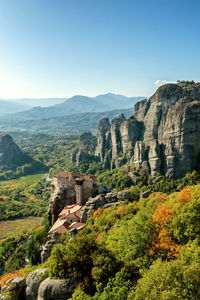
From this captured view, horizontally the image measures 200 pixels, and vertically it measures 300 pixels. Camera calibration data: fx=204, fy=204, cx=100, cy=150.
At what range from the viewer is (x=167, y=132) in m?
78.6

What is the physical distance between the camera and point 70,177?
50.1 metres

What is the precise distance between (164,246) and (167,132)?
65788 mm

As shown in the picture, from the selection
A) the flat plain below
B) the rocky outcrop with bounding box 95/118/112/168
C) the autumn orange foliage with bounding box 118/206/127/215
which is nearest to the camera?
the autumn orange foliage with bounding box 118/206/127/215

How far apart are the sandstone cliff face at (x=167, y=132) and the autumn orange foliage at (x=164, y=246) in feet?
193

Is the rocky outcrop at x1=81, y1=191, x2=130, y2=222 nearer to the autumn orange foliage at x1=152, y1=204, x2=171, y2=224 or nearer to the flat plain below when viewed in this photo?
the autumn orange foliage at x1=152, y1=204, x2=171, y2=224

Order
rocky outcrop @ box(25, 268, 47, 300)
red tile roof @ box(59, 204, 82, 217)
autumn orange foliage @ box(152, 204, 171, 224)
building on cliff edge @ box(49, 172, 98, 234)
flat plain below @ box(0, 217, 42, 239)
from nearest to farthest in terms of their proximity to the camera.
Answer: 1. rocky outcrop @ box(25, 268, 47, 300)
2. autumn orange foliage @ box(152, 204, 171, 224)
3. red tile roof @ box(59, 204, 82, 217)
4. building on cliff edge @ box(49, 172, 98, 234)
5. flat plain below @ box(0, 217, 42, 239)

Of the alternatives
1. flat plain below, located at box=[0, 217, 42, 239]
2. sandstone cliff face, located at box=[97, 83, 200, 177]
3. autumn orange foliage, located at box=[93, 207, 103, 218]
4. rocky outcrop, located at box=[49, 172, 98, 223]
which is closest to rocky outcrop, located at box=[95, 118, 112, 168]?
sandstone cliff face, located at box=[97, 83, 200, 177]

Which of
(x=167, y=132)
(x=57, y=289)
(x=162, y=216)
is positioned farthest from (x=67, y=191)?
(x=167, y=132)

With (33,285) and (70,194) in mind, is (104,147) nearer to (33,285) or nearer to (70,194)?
(70,194)

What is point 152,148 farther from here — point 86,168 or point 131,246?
→ point 131,246

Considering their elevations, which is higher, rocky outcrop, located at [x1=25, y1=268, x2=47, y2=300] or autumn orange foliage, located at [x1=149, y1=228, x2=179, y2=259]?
autumn orange foliage, located at [x1=149, y1=228, x2=179, y2=259]

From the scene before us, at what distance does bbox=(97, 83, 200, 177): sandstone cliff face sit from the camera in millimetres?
71625

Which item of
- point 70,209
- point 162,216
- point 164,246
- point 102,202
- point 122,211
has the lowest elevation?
point 70,209

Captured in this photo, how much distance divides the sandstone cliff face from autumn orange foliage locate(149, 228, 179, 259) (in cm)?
5880
